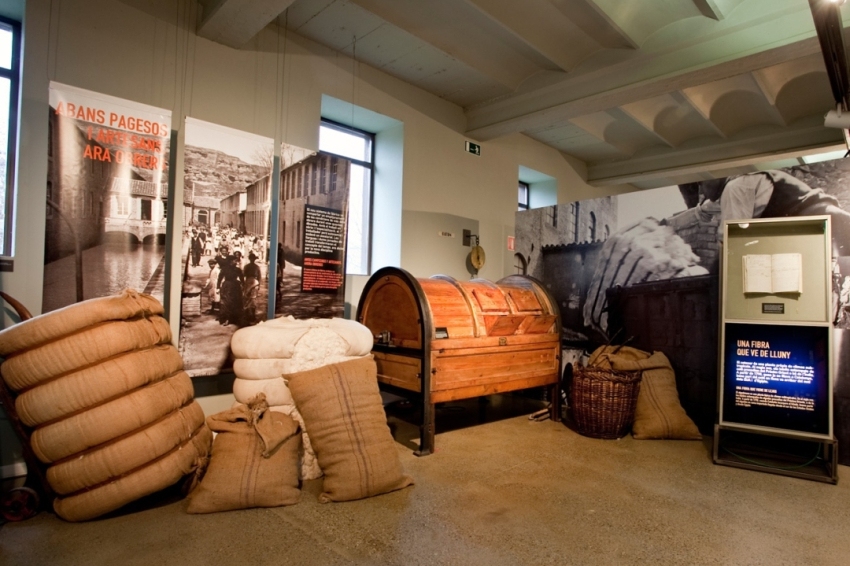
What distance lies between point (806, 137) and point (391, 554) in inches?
285

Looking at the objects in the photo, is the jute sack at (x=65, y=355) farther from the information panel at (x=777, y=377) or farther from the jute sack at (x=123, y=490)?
the information panel at (x=777, y=377)

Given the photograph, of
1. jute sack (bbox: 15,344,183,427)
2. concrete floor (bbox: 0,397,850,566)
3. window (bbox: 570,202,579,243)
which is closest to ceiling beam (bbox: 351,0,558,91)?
window (bbox: 570,202,579,243)

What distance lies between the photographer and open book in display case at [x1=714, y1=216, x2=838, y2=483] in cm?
334

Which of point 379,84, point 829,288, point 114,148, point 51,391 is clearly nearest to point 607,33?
point 379,84

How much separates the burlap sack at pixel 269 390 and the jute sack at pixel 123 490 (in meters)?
0.58

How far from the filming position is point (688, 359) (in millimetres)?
4266

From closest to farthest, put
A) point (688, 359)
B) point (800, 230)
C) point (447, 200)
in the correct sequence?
1. point (800, 230)
2. point (688, 359)
3. point (447, 200)

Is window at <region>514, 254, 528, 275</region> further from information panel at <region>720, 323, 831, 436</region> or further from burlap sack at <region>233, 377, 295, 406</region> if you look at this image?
burlap sack at <region>233, 377, 295, 406</region>

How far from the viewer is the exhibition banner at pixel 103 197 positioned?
2996mm

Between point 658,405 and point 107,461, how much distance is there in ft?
13.0

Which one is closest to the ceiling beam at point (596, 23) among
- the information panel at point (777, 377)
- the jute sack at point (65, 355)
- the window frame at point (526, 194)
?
the information panel at point (777, 377)

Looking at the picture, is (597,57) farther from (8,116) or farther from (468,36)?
(8,116)

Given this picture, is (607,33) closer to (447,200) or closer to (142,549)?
(447,200)

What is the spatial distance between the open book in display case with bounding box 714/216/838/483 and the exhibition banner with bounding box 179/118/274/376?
12.0 ft
